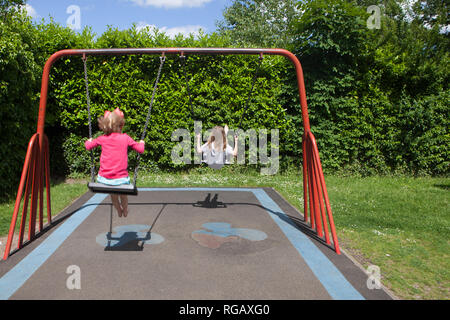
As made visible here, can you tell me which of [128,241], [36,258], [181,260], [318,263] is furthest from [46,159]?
[318,263]

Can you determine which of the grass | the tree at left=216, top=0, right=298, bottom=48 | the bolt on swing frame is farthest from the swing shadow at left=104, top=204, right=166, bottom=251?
the tree at left=216, top=0, right=298, bottom=48

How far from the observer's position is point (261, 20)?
93.1ft

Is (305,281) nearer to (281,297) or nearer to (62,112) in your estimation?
(281,297)

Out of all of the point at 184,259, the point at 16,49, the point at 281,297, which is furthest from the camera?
the point at 16,49

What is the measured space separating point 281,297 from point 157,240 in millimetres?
2022

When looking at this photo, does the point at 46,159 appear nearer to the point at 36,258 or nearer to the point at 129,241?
the point at 36,258

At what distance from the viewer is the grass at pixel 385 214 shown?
3.65m

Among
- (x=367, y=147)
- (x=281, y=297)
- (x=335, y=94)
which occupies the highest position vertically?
(x=335, y=94)

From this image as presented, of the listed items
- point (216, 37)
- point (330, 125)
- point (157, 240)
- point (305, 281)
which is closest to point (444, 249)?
point (305, 281)

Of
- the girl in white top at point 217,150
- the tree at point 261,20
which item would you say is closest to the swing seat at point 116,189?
the girl in white top at point 217,150

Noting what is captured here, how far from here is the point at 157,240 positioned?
4.54 metres

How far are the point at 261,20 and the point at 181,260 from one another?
91.1 ft

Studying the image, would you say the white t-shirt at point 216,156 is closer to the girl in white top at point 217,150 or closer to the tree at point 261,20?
the girl in white top at point 217,150

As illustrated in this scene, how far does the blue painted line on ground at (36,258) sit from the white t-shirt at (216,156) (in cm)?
216
